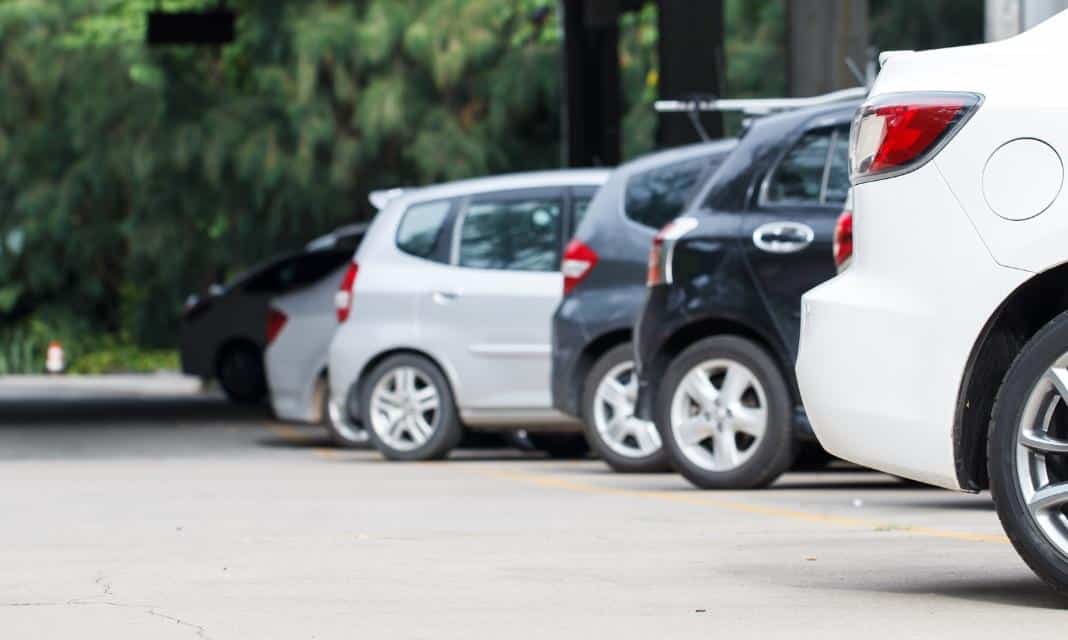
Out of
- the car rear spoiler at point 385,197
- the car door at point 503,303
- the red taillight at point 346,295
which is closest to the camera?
the car door at point 503,303

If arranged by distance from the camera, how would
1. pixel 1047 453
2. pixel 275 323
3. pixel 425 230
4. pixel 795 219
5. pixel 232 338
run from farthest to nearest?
pixel 232 338
pixel 275 323
pixel 425 230
pixel 795 219
pixel 1047 453

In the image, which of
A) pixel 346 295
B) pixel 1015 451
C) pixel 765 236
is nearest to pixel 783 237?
pixel 765 236

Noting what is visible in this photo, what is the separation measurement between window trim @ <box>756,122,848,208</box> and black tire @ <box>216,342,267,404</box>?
47.9ft

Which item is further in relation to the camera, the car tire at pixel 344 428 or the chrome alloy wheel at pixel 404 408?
the car tire at pixel 344 428

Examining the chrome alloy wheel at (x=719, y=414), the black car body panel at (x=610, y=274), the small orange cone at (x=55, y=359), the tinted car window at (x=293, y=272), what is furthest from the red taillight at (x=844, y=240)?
the small orange cone at (x=55, y=359)

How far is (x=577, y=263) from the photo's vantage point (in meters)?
13.9

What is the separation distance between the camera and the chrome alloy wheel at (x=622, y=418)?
1380cm

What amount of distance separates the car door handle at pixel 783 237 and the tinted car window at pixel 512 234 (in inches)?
137

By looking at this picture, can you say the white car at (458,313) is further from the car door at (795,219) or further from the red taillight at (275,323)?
the car door at (795,219)

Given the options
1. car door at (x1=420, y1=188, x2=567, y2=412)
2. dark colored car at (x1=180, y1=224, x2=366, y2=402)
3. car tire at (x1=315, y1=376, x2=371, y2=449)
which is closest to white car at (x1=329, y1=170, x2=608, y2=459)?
car door at (x1=420, y1=188, x2=567, y2=412)

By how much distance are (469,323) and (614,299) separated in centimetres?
193

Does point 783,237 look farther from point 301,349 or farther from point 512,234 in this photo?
point 301,349

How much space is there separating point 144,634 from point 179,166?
2893cm

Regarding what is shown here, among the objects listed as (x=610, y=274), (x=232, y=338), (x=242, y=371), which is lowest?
(x=242, y=371)
